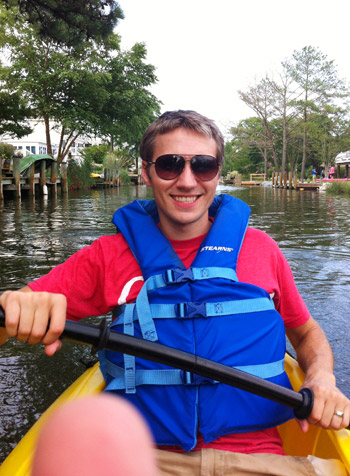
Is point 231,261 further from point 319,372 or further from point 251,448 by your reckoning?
point 251,448

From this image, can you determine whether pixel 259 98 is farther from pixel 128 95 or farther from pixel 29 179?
pixel 29 179

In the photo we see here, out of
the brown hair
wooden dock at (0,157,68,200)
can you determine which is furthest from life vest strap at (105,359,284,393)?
wooden dock at (0,157,68,200)

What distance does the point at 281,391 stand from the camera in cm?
144

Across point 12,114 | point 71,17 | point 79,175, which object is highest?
point 12,114

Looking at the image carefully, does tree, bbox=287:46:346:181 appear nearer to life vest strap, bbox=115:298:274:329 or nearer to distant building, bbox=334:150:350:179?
→ distant building, bbox=334:150:350:179

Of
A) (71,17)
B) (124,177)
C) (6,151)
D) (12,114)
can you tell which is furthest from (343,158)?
(71,17)

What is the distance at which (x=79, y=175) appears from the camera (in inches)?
1110

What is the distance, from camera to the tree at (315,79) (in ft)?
127

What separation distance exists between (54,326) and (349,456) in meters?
1.04

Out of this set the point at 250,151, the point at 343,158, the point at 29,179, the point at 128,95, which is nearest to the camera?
the point at 29,179

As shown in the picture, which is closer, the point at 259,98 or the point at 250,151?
the point at 259,98

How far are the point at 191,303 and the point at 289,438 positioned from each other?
868 mm

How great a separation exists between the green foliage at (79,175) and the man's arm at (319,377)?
26599 millimetres

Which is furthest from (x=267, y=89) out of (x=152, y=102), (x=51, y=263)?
(x=51, y=263)
